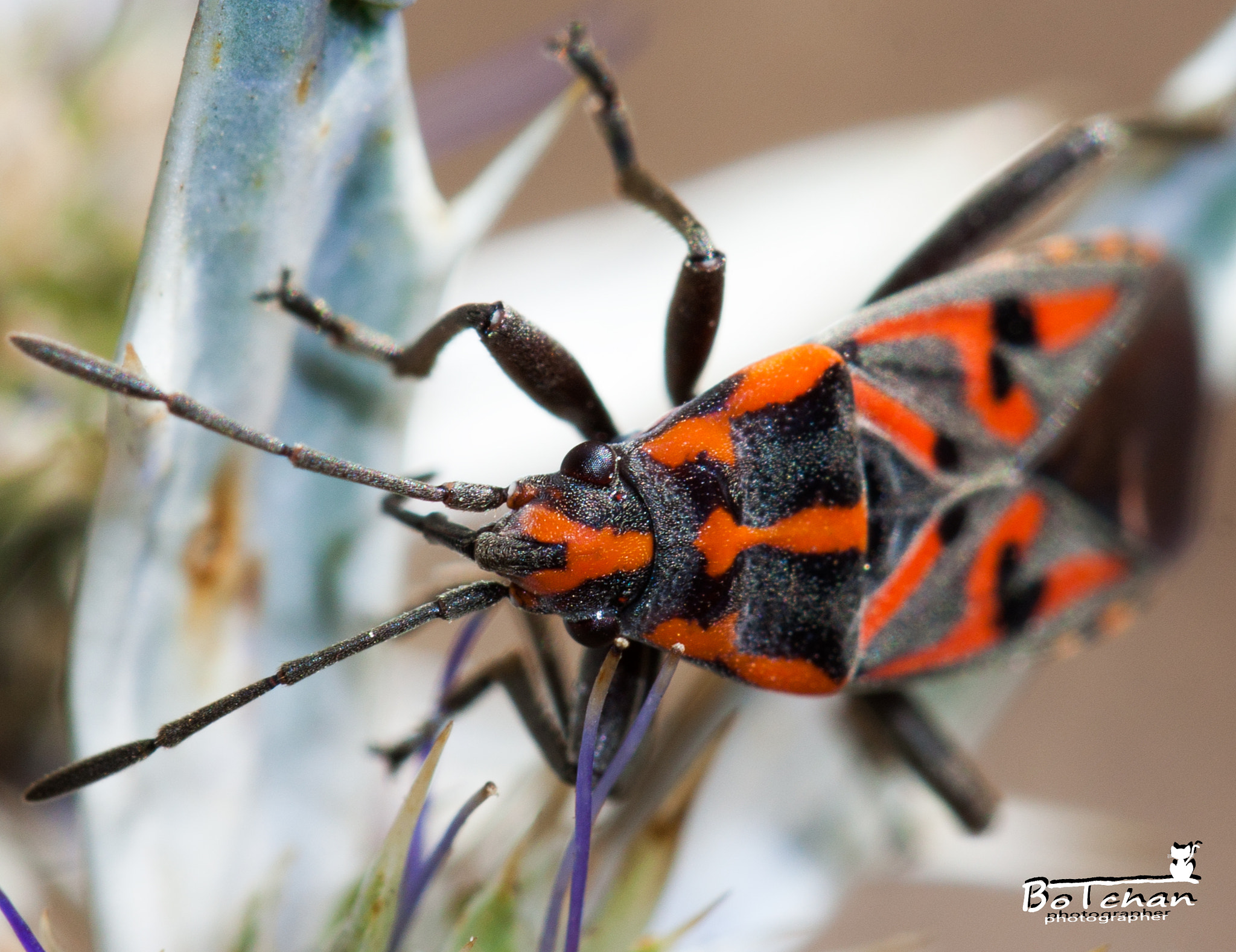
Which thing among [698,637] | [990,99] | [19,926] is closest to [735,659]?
[698,637]

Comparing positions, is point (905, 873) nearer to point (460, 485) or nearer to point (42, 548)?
point (460, 485)

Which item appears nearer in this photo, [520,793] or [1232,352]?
[520,793]

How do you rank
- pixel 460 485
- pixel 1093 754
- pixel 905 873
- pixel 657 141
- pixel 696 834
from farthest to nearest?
pixel 1093 754, pixel 657 141, pixel 905 873, pixel 696 834, pixel 460 485

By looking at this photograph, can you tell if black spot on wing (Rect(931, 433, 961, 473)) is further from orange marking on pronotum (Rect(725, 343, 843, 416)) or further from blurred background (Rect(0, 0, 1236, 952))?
blurred background (Rect(0, 0, 1236, 952))

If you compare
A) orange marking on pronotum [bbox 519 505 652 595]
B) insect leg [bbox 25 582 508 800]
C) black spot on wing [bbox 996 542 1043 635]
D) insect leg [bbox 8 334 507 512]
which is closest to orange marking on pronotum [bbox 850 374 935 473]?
black spot on wing [bbox 996 542 1043 635]

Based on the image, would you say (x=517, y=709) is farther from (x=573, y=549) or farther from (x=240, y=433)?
(x=240, y=433)

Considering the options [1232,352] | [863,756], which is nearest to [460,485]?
[863,756]

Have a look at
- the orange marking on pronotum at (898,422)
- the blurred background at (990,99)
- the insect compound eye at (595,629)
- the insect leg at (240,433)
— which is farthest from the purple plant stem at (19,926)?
the blurred background at (990,99)
